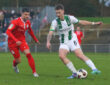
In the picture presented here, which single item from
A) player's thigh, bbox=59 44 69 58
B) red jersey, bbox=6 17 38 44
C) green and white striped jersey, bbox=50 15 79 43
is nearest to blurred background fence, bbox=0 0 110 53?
red jersey, bbox=6 17 38 44

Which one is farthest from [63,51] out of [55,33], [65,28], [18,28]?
[55,33]

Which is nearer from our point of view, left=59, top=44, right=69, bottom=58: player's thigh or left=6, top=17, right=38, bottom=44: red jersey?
left=59, top=44, right=69, bottom=58: player's thigh

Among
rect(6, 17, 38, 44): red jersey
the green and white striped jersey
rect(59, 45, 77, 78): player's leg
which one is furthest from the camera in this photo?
rect(6, 17, 38, 44): red jersey

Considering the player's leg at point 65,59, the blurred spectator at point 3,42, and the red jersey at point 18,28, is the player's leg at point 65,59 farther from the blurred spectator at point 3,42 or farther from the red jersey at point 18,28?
the blurred spectator at point 3,42

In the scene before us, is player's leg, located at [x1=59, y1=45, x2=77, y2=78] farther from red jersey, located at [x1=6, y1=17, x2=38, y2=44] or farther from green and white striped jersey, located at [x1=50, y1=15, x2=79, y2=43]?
red jersey, located at [x1=6, y1=17, x2=38, y2=44]

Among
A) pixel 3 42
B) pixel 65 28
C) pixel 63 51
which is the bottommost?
pixel 3 42

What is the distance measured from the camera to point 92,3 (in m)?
40.1

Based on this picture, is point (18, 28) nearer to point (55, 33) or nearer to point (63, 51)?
point (63, 51)

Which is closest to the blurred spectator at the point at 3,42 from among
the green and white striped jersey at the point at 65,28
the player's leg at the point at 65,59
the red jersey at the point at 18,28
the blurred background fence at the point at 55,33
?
the blurred background fence at the point at 55,33

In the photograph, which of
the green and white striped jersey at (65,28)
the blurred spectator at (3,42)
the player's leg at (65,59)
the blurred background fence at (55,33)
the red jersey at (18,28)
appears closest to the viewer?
the player's leg at (65,59)

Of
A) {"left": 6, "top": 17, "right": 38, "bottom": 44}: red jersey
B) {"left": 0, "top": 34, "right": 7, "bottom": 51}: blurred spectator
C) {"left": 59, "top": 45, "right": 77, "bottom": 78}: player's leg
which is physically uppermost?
{"left": 6, "top": 17, "right": 38, "bottom": 44}: red jersey

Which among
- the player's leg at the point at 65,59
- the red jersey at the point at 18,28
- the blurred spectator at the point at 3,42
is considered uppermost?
the red jersey at the point at 18,28

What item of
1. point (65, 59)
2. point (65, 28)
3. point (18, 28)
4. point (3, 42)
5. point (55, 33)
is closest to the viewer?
point (65, 59)

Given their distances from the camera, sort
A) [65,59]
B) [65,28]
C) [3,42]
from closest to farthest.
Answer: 1. [65,59]
2. [65,28]
3. [3,42]
